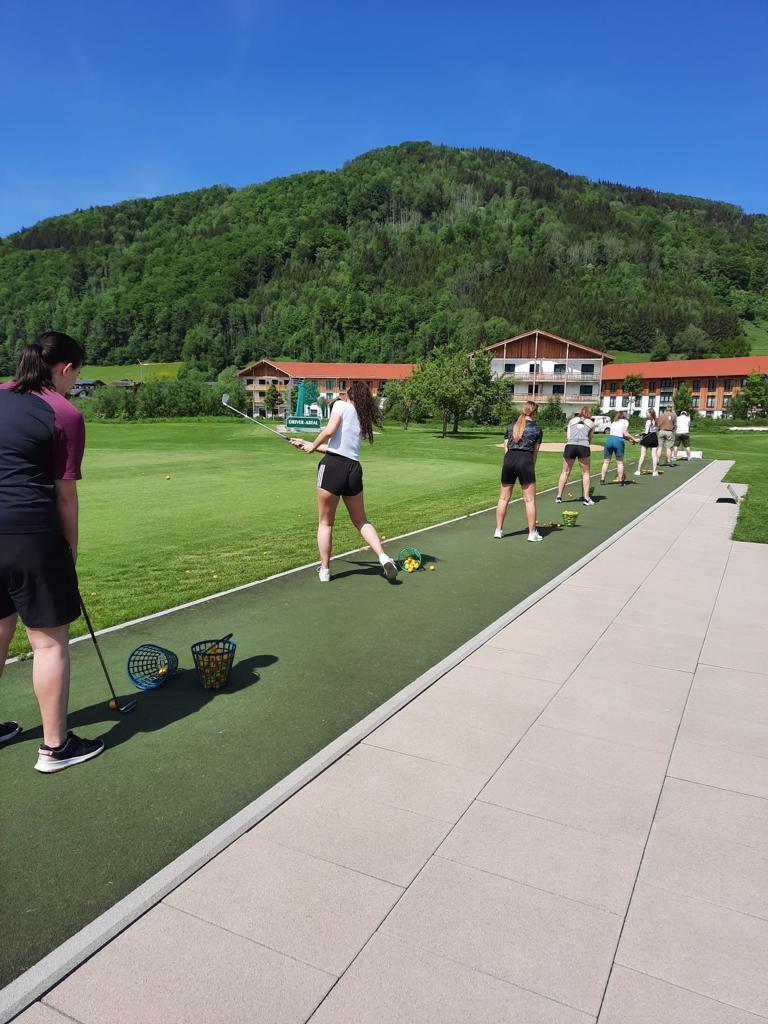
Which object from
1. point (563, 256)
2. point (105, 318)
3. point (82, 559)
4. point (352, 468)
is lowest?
point (82, 559)

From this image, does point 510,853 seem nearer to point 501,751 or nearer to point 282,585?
point 501,751

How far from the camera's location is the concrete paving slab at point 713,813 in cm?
307

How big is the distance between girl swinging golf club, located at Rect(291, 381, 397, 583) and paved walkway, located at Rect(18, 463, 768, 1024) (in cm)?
297

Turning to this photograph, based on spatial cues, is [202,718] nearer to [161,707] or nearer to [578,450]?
[161,707]

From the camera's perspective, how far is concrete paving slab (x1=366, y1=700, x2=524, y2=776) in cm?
369

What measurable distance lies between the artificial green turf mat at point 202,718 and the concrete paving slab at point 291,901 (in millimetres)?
273

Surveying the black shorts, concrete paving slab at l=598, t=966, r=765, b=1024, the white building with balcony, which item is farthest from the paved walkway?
the white building with balcony

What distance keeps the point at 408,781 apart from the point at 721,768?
1.78 m

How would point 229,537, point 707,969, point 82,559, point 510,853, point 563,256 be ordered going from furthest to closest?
point 563,256
point 229,537
point 82,559
point 510,853
point 707,969

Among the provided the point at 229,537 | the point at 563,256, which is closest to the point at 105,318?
the point at 563,256

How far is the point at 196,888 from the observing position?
2.64m

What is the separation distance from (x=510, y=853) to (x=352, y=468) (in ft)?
15.7

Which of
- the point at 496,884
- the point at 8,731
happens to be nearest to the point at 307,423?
the point at 8,731

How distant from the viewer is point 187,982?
87.0 inches
